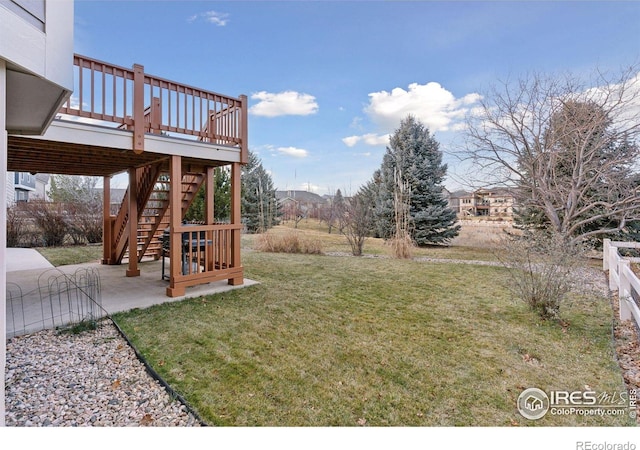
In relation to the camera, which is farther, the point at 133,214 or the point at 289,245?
the point at 289,245

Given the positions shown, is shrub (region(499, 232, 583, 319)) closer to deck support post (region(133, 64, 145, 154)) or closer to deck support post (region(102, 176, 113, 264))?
deck support post (region(133, 64, 145, 154))

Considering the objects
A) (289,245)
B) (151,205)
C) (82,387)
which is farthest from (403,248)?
(82,387)

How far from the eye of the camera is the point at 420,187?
494 inches

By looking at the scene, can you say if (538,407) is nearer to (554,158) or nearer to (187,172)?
(187,172)

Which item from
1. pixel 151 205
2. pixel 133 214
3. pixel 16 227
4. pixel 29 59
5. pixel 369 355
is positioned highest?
pixel 29 59

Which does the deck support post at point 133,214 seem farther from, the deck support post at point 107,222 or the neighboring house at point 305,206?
the neighboring house at point 305,206

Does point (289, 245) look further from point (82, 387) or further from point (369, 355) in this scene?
point (82, 387)

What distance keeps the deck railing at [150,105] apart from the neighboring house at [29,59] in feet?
5.08

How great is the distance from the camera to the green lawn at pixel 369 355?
6.55 ft

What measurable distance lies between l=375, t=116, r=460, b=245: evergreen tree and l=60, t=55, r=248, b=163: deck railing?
27.4ft

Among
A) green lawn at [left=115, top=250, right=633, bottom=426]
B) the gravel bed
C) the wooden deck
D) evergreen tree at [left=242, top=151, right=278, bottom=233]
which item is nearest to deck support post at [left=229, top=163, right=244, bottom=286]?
the wooden deck

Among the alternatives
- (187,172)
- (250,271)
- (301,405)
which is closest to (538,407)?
(301,405)

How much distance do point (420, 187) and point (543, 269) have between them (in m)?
9.26

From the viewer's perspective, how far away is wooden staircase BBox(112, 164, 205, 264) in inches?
220
